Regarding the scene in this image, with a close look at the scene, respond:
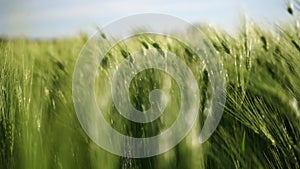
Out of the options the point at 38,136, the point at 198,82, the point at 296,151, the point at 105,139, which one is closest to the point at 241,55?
the point at 198,82

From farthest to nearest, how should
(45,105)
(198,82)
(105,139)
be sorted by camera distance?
(45,105) → (198,82) → (105,139)

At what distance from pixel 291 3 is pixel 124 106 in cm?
41

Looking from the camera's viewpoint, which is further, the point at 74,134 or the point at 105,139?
the point at 74,134

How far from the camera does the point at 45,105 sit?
1.23m

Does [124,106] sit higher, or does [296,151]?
[124,106]

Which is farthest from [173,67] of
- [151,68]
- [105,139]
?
[105,139]

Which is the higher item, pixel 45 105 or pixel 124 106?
pixel 45 105

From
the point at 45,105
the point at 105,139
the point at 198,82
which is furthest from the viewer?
the point at 45,105

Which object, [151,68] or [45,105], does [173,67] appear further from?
[45,105]

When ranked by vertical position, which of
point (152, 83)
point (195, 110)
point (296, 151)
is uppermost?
point (152, 83)

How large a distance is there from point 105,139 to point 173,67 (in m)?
0.24

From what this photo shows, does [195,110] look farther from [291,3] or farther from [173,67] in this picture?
[291,3]

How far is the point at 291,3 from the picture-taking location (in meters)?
1.10

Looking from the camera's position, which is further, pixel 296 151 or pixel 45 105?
pixel 45 105
